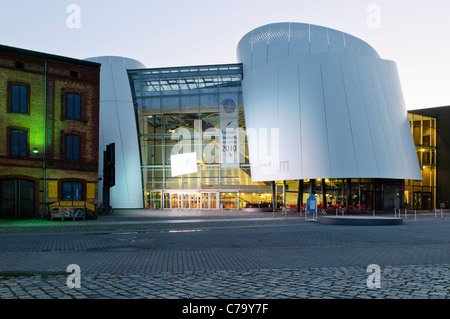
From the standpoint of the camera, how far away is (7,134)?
27.7 m

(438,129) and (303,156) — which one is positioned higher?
(438,129)

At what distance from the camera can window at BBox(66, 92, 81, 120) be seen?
30.6 meters

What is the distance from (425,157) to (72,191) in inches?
1603

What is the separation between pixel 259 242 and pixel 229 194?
101 feet

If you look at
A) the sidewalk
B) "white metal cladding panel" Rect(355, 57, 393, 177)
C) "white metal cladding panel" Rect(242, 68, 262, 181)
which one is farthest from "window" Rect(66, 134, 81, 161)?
"white metal cladding panel" Rect(355, 57, 393, 177)

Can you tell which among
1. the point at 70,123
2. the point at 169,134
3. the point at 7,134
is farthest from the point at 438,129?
the point at 7,134

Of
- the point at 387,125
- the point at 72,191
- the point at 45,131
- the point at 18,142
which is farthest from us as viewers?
the point at 387,125

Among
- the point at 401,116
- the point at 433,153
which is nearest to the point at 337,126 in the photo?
the point at 401,116

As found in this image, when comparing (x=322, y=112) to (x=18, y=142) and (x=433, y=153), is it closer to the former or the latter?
(x=18, y=142)

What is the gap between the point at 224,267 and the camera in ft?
31.0

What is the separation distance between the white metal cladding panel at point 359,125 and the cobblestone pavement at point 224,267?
753 inches

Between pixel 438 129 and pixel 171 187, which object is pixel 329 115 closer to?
pixel 171 187

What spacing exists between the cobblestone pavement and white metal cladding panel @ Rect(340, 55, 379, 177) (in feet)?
→ 62.8

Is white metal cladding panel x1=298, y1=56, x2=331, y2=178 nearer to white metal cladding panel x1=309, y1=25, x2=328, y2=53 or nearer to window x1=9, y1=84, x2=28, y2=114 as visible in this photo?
white metal cladding panel x1=309, y1=25, x2=328, y2=53
